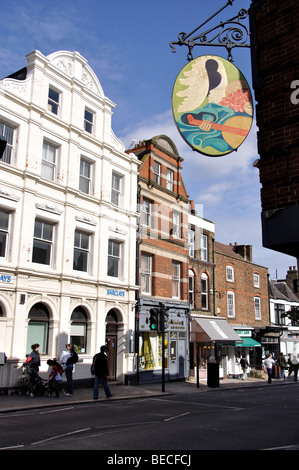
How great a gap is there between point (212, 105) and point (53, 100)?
13975 mm

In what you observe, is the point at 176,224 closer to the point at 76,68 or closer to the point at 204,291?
the point at 204,291

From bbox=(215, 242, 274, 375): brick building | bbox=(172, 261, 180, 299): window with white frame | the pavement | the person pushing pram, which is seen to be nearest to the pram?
the person pushing pram

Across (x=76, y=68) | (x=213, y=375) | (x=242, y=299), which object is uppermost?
(x=76, y=68)

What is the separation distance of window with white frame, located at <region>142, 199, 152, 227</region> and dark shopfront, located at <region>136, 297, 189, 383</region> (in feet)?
14.0

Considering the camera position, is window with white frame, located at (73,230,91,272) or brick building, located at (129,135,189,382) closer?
window with white frame, located at (73,230,91,272)

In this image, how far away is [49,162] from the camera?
1862cm

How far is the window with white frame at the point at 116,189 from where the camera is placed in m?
22.2

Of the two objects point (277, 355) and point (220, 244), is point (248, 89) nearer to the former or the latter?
point (220, 244)

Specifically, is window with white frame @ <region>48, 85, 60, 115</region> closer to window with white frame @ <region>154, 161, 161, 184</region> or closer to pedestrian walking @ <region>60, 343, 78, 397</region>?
window with white frame @ <region>154, 161, 161, 184</region>

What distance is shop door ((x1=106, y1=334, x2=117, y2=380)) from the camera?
20562mm

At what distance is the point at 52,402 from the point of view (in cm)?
1338

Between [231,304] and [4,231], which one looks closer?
[4,231]

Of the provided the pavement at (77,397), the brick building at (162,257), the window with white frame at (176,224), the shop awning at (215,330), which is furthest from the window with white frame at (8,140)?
the shop awning at (215,330)

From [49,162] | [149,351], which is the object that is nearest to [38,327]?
[49,162]
